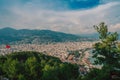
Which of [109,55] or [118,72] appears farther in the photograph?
[109,55]

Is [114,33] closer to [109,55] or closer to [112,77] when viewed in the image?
[109,55]

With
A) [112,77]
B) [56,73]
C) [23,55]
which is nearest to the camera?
[112,77]

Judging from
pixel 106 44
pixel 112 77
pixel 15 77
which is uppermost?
pixel 106 44

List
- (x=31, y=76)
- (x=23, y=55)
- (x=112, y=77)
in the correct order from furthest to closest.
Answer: (x=23, y=55) → (x=31, y=76) → (x=112, y=77)

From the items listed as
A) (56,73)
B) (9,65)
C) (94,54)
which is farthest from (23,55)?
(94,54)

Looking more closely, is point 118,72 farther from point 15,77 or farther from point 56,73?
point 15,77

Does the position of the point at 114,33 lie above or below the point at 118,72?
above
